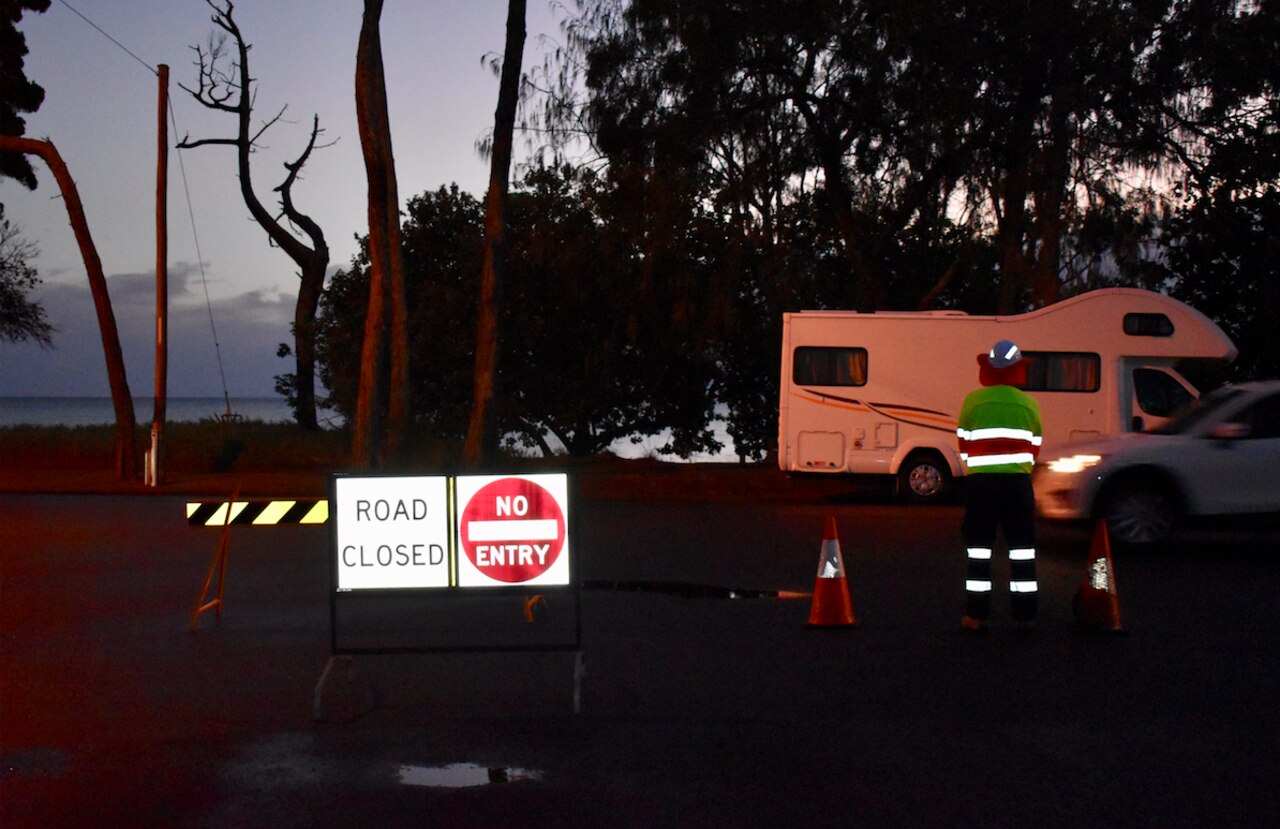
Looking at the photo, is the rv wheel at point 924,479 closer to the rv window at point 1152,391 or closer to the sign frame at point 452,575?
the rv window at point 1152,391

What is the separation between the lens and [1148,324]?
68.4 ft

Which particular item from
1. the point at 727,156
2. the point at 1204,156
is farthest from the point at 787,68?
the point at 1204,156

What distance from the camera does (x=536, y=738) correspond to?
22.5ft

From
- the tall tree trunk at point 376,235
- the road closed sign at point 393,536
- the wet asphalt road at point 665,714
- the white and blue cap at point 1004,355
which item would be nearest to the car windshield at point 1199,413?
the wet asphalt road at point 665,714

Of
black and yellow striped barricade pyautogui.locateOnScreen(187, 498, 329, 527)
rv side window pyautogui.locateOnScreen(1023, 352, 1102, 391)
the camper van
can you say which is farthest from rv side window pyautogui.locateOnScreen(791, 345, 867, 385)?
black and yellow striped barricade pyautogui.locateOnScreen(187, 498, 329, 527)

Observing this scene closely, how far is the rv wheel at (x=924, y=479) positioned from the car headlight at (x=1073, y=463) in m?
6.93

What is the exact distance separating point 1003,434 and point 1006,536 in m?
0.71

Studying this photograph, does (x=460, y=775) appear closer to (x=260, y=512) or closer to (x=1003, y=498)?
(x=260, y=512)

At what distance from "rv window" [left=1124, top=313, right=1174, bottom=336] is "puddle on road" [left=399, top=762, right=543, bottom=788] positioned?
17087 millimetres

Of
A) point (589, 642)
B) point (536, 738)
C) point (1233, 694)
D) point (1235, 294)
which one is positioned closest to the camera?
point (536, 738)

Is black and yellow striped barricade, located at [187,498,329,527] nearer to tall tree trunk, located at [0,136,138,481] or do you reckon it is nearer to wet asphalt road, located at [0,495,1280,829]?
wet asphalt road, located at [0,495,1280,829]

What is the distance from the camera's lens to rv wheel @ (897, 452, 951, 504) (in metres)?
21.3

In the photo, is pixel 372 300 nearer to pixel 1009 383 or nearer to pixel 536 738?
pixel 1009 383

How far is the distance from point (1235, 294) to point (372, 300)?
21.0 meters
